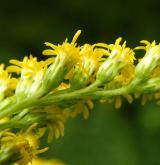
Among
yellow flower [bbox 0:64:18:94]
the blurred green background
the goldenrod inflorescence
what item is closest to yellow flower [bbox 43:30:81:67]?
the goldenrod inflorescence

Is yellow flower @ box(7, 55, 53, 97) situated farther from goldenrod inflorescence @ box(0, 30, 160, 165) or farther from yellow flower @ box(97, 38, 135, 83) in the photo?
yellow flower @ box(97, 38, 135, 83)

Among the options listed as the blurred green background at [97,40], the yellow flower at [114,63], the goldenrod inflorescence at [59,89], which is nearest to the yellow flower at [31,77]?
the goldenrod inflorescence at [59,89]

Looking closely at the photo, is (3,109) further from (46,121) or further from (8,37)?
(8,37)

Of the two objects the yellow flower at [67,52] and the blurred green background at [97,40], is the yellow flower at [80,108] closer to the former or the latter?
the yellow flower at [67,52]

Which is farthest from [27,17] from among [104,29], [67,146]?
[67,146]

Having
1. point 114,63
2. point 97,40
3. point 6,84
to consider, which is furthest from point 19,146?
point 97,40

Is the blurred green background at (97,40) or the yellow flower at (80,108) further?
the blurred green background at (97,40)

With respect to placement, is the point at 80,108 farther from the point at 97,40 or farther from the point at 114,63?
the point at 97,40
